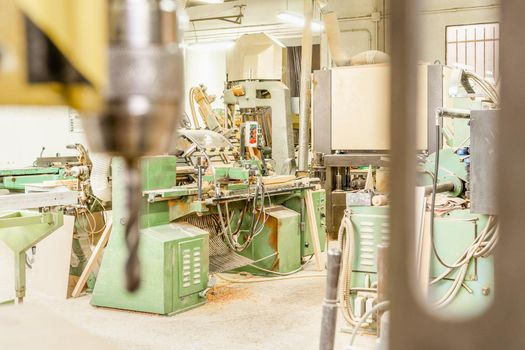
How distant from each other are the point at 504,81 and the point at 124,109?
0.89ft

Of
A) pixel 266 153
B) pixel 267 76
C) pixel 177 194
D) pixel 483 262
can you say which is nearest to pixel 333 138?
pixel 177 194

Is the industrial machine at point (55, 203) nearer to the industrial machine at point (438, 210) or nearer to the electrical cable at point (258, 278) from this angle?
the electrical cable at point (258, 278)

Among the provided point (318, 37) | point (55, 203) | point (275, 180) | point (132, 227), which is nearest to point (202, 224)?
point (275, 180)

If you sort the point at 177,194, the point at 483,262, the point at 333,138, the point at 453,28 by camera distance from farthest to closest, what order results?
the point at 453,28, the point at 333,138, the point at 177,194, the point at 483,262

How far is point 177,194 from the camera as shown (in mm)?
4500

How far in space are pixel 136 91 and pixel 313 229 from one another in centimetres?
559

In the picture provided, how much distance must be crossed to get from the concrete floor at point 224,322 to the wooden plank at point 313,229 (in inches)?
29.7

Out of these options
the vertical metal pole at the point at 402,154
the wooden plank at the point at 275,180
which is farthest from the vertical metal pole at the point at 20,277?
the vertical metal pole at the point at 402,154

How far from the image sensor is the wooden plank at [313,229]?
5973 mm

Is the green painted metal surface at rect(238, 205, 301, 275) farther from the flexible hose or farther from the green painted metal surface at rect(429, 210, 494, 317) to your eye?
the green painted metal surface at rect(429, 210, 494, 317)

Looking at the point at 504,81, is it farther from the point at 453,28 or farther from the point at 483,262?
the point at 453,28

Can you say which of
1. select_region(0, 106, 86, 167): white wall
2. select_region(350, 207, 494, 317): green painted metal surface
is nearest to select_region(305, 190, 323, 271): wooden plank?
select_region(350, 207, 494, 317): green painted metal surface

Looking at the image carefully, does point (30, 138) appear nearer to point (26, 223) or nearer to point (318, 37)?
point (318, 37)

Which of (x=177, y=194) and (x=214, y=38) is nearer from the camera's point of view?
(x=177, y=194)
